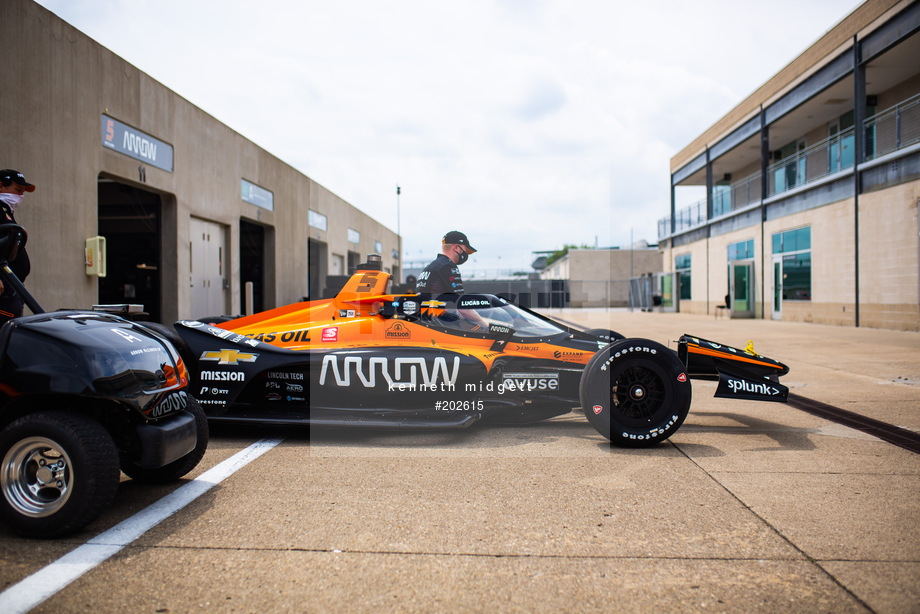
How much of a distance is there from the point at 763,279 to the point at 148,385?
24989mm

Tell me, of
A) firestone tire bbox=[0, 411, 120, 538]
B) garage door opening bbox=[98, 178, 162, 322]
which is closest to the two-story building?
firestone tire bbox=[0, 411, 120, 538]

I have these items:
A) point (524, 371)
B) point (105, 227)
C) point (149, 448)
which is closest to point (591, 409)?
point (524, 371)

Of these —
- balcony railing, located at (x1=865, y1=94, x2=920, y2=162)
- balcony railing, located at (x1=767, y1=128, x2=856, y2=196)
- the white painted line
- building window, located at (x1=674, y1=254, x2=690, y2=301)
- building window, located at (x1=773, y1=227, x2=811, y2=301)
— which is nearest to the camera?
the white painted line

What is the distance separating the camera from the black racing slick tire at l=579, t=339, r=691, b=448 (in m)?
4.27

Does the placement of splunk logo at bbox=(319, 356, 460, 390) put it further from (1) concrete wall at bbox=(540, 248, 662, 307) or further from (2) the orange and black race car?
(1) concrete wall at bbox=(540, 248, 662, 307)

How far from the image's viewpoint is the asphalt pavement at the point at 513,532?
2.19 m

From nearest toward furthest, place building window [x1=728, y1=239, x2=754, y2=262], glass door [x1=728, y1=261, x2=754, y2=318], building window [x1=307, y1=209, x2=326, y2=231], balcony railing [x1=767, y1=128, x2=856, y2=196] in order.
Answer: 1. balcony railing [x1=767, y1=128, x2=856, y2=196]
2. building window [x1=307, y1=209, x2=326, y2=231]
3. glass door [x1=728, y1=261, x2=754, y2=318]
4. building window [x1=728, y1=239, x2=754, y2=262]

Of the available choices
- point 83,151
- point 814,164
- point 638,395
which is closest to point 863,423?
point 638,395

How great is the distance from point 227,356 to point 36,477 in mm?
2029

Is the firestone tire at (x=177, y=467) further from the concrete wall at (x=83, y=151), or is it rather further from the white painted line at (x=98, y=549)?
the concrete wall at (x=83, y=151)

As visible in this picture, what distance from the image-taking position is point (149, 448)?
2.90 metres

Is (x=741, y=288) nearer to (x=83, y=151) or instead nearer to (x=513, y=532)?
(x=83, y=151)

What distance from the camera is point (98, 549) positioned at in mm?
2580

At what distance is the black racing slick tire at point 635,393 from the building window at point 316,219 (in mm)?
18889
